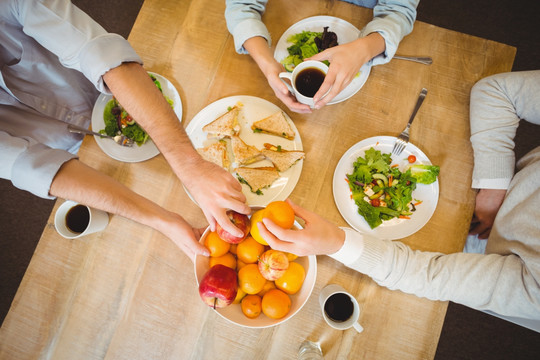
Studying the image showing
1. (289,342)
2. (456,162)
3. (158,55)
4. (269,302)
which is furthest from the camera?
(158,55)

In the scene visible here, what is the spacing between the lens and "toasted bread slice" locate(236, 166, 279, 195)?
41.3 inches

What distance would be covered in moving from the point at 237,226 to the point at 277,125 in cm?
42

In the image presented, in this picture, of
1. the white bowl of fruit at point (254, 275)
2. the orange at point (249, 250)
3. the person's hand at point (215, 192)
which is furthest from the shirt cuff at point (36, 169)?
the orange at point (249, 250)

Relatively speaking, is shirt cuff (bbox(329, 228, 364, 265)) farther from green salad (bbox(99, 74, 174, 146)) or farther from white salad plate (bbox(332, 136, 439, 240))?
green salad (bbox(99, 74, 174, 146))

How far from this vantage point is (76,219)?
1.06 metres

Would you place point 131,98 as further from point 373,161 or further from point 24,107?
point 373,161

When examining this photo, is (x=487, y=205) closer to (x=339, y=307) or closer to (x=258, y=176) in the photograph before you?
(x=339, y=307)

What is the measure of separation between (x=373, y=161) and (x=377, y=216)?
20 cm

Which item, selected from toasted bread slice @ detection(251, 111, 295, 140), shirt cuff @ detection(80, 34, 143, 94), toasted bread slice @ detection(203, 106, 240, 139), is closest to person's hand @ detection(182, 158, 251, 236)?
toasted bread slice @ detection(203, 106, 240, 139)

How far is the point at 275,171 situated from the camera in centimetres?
106

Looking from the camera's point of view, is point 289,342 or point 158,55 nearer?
point 289,342

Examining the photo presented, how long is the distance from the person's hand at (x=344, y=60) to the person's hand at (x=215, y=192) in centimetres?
40

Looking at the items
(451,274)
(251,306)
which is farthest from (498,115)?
(251,306)

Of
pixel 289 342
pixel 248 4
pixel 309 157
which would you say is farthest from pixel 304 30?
pixel 289 342
